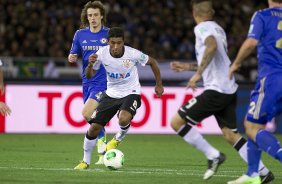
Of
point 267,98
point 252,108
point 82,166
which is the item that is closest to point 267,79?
point 267,98

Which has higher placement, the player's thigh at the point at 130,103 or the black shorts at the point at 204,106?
the black shorts at the point at 204,106

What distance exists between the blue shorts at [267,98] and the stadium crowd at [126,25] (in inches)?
519

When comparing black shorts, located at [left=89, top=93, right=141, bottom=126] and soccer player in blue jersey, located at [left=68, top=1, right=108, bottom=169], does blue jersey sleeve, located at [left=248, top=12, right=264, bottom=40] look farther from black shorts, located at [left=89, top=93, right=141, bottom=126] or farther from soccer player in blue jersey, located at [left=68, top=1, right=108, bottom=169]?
soccer player in blue jersey, located at [left=68, top=1, right=108, bottom=169]

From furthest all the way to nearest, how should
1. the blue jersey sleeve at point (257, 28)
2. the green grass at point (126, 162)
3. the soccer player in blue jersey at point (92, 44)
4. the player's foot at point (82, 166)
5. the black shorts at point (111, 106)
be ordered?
1. the soccer player in blue jersey at point (92, 44)
2. the black shorts at point (111, 106)
3. the player's foot at point (82, 166)
4. the green grass at point (126, 162)
5. the blue jersey sleeve at point (257, 28)

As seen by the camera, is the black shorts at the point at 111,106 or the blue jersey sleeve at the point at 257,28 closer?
the blue jersey sleeve at the point at 257,28

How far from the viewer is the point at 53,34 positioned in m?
22.8

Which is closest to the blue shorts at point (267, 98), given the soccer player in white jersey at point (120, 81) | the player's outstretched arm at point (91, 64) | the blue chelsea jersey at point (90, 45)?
the player's outstretched arm at point (91, 64)

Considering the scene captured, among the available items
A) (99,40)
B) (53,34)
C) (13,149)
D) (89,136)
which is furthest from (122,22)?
(89,136)

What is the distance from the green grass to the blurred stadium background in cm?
2

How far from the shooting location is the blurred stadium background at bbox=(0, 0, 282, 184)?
44.7ft

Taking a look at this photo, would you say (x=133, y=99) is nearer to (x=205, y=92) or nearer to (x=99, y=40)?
(x=99, y=40)

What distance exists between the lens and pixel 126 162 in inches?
513

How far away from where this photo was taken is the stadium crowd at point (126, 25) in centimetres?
2234

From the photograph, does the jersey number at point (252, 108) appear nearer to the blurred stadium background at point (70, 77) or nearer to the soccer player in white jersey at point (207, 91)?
the soccer player in white jersey at point (207, 91)
